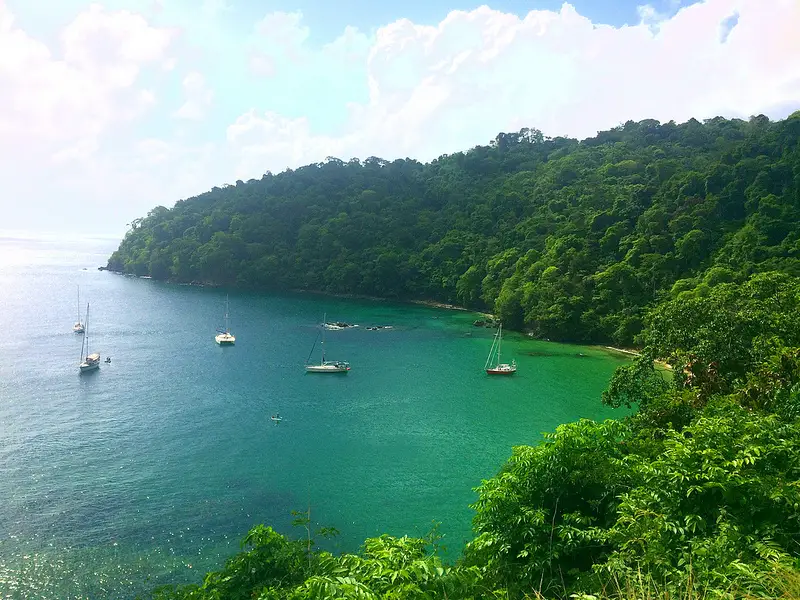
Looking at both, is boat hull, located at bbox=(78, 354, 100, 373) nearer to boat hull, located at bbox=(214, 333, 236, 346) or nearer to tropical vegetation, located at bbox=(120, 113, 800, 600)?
boat hull, located at bbox=(214, 333, 236, 346)

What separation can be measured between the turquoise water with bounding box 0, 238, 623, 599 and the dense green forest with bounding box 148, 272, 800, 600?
8149mm

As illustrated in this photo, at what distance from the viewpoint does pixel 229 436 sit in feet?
83.6

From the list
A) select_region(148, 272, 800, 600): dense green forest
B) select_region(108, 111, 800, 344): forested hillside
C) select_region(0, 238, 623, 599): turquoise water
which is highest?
select_region(108, 111, 800, 344): forested hillside

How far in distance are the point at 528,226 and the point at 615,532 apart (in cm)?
6422

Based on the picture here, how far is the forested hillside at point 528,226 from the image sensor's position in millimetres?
46969

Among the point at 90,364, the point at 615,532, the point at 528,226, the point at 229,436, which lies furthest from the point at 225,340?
the point at 528,226

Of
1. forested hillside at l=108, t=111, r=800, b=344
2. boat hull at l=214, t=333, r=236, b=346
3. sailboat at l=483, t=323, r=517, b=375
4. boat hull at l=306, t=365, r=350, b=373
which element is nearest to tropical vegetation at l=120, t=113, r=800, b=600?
forested hillside at l=108, t=111, r=800, b=344

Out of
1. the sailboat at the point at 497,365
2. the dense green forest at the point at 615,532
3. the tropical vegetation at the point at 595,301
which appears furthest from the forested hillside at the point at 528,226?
the dense green forest at the point at 615,532

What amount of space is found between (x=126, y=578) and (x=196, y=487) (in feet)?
18.8

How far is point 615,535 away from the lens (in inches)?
288

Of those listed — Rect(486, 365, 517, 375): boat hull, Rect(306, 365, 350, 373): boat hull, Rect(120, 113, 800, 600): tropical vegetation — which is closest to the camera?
Rect(120, 113, 800, 600): tropical vegetation

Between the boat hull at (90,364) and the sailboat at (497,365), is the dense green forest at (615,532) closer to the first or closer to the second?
the sailboat at (497,365)

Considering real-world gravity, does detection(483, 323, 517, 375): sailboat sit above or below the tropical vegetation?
below

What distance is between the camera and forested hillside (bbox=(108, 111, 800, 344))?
4697 cm
